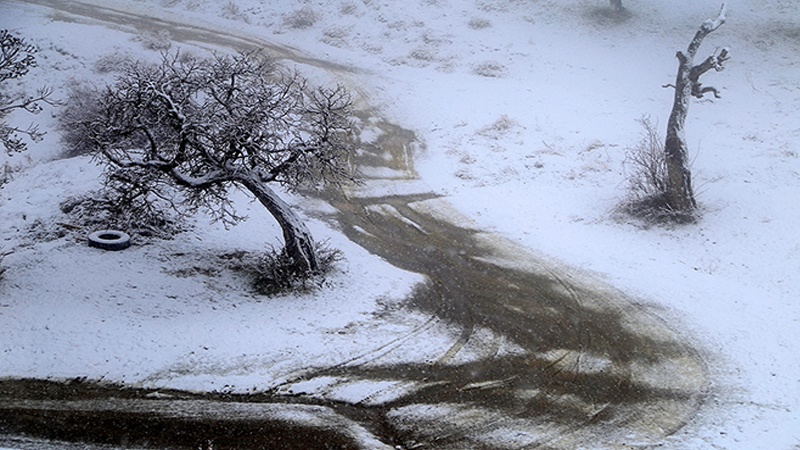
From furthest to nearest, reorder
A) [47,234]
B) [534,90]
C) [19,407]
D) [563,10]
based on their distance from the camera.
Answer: [563,10] < [534,90] < [47,234] < [19,407]

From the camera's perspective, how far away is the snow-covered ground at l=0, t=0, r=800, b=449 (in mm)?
10867

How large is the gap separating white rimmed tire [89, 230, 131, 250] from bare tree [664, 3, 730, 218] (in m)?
14.7

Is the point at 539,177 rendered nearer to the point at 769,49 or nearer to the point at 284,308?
the point at 284,308

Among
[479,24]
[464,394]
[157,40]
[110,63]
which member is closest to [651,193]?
[464,394]

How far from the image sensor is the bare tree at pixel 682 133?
672 inches

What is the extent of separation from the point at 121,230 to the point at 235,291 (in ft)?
13.7

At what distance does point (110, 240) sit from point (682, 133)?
15826mm

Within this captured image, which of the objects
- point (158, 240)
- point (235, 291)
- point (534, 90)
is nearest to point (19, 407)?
point (235, 291)

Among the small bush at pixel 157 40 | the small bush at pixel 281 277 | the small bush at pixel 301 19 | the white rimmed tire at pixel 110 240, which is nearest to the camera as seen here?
the small bush at pixel 281 277

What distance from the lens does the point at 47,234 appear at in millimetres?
14750

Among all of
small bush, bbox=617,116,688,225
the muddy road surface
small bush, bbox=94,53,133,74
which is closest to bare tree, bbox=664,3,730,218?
small bush, bbox=617,116,688,225

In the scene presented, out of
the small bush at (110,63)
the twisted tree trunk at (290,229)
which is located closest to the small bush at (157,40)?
the small bush at (110,63)

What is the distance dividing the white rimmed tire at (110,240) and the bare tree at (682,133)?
48.1 feet

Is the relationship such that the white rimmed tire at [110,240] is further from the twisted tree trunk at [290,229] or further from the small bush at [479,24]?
the small bush at [479,24]
